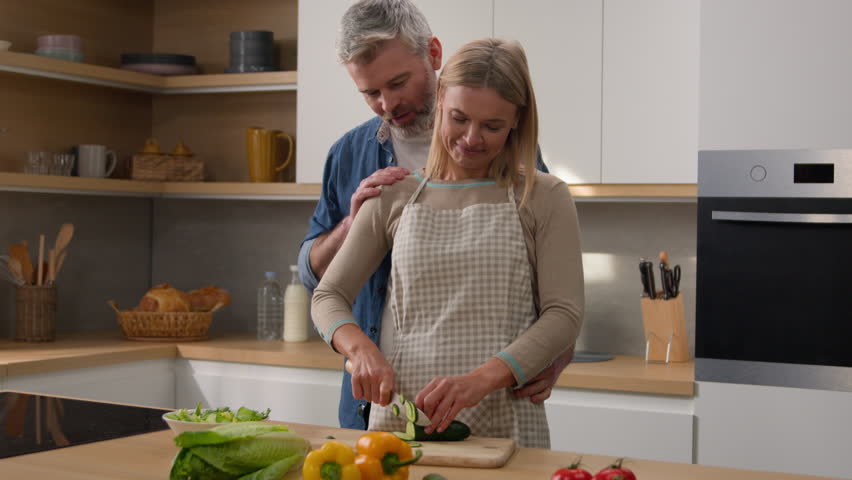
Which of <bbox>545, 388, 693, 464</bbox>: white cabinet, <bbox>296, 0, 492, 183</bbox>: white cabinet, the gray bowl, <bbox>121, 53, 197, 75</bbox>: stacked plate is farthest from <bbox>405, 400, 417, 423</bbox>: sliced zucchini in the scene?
<bbox>121, 53, 197, 75</bbox>: stacked plate

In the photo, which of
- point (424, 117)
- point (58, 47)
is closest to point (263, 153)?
point (58, 47)

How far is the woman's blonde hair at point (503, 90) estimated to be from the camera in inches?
59.8

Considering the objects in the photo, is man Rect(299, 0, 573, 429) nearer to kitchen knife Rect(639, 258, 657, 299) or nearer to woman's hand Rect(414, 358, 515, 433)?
woman's hand Rect(414, 358, 515, 433)

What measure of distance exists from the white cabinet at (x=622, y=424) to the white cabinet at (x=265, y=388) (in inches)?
26.5

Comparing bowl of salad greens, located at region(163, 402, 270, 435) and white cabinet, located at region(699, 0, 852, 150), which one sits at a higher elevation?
white cabinet, located at region(699, 0, 852, 150)

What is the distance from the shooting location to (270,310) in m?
3.49

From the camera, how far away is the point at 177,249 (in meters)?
3.86

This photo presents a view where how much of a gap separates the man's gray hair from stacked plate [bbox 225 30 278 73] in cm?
168

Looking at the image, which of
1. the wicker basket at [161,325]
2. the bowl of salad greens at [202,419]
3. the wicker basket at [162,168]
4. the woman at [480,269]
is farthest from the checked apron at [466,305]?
the wicker basket at [162,168]

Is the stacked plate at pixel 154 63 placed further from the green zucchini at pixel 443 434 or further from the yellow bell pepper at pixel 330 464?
the yellow bell pepper at pixel 330 464

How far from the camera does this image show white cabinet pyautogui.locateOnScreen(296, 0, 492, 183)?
3.12m

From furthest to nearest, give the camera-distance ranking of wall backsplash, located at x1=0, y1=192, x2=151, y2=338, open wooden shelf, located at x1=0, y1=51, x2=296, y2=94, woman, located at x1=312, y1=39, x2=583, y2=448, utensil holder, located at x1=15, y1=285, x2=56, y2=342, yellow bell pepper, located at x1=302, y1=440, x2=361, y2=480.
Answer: wall backsplash, located at x1=0, y1=192, x2=151, y2=338 → utensil holder, located at x1=15, y1=285, x2=56, y2=342 → open wooden shelf, located at x1=0, y1=51, x2=296, y2=94 → woman, located at x1=312, y1=39, x2=583, y2=448 → yellow bell pepper, located at x1=302, y1=440, x2=361, y2=480

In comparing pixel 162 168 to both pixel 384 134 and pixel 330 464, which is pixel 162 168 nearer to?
pixel 384 134

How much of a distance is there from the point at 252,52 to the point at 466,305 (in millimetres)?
2137
